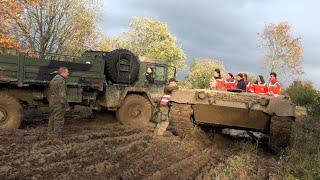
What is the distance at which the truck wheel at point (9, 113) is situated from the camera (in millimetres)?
11523

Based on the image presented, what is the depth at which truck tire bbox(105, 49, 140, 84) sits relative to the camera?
46.2 ft

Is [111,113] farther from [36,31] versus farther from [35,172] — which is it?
[36,31]

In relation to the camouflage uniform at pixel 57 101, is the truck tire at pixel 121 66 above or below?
above

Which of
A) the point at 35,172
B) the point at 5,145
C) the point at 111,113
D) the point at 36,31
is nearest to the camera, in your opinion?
the point at 35,172

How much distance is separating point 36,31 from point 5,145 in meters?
17.4

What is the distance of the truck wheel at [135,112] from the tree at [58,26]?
11.1 metres

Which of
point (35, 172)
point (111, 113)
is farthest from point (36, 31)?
point (35, 172)

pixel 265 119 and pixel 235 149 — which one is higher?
pixel 265 119

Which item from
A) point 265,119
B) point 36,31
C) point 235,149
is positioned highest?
point 36,31

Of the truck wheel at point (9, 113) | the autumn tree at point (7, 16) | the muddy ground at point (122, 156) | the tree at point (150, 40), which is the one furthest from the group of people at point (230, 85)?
the tree at point (150, 40)

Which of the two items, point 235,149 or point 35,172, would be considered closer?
point 35,172

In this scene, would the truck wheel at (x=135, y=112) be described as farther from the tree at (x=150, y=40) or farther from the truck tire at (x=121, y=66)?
the tree at (x=150, y=40)

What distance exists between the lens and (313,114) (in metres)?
19.9

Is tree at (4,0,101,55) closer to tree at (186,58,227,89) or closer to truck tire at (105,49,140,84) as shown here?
truck tire at (105,49,140,84)
